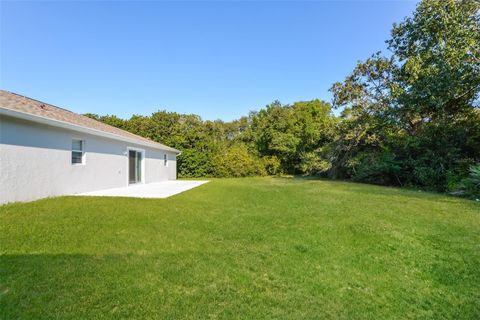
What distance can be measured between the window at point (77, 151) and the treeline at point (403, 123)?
1197cm

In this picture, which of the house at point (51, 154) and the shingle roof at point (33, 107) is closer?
the house at point (51, 154)

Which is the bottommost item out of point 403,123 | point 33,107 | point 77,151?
point 77,151

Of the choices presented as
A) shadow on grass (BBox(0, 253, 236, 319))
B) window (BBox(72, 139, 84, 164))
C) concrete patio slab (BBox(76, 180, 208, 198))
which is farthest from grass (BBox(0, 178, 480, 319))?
window (BBox(72, 139, 84, 164))

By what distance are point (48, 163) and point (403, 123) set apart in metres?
18.0

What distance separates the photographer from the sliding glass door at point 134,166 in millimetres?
12797

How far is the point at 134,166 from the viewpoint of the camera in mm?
13250

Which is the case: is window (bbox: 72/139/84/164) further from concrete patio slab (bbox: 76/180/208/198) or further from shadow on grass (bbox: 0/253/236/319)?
shadow on grass (bbox: 0/253/236/319)

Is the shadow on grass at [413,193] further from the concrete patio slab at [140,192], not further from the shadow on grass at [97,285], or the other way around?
the shadow on grass at [97,285]

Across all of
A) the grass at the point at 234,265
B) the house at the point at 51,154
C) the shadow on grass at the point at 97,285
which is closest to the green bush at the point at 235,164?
the house at the point at 51,154

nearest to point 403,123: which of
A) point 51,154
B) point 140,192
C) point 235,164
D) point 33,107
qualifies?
point 235,164

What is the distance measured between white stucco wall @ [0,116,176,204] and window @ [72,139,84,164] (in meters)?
0.17

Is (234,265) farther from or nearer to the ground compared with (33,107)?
nearer to the ground

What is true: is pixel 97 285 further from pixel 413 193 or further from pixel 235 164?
pixel 235 164

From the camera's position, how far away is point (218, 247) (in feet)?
13.4
